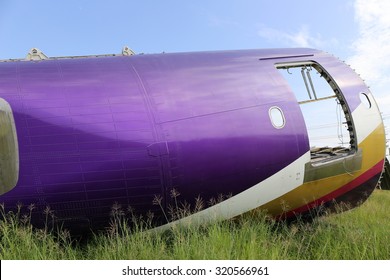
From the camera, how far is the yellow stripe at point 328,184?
7361 millimetres

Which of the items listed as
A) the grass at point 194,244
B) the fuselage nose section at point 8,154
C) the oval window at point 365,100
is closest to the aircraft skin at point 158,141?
the fuselage nose section at point 8,154

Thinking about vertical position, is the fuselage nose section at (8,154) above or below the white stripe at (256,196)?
above

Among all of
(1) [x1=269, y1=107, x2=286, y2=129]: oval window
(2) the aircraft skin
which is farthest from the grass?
(1) [x1=269, y1=107, x2=286, y2=129]: oval window

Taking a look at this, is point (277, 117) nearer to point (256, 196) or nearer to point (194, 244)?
point (256, 196)

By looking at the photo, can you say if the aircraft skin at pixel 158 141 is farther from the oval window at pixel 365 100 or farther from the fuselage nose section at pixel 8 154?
the oval window at pixel 365 100

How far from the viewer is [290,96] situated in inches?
295

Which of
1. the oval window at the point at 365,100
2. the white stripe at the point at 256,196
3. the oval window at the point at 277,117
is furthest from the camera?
the oval window at the point at 365,100

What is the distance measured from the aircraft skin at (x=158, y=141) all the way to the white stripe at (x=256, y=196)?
0.02 meters

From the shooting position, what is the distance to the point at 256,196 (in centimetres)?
697

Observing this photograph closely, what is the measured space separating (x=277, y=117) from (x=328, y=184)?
1.92 metres

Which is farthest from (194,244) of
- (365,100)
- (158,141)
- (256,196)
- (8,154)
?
(365,100)
